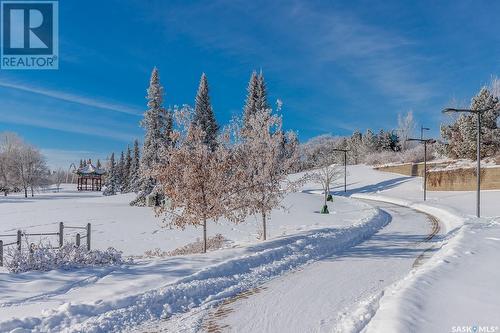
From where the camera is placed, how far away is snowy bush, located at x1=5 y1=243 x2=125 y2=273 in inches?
380

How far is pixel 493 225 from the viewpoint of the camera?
1914 cm

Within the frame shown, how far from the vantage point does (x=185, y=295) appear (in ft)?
25.8

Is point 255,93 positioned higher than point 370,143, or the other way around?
point 255,93

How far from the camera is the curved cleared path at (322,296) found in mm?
6477

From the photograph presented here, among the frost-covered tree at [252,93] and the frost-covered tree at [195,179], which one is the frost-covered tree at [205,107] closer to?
the frost-covered tree at [252,93]

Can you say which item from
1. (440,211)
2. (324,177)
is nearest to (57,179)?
(324,177)

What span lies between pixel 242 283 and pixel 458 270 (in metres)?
5.25

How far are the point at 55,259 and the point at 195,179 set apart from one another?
536 centimetres

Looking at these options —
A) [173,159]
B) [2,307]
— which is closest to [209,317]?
[2,307]

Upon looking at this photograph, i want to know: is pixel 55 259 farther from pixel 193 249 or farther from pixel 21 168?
pixel 21 168

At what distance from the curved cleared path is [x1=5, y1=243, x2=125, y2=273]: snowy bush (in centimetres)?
444

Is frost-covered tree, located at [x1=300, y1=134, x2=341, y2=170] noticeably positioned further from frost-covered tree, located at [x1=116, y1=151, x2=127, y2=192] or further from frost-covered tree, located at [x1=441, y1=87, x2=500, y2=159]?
frost-covered tree, located at [x1=116, y1=151, x2=127, y2=192]

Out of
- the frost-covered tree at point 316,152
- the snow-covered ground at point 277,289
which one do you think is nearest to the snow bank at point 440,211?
the snow-covered ground at point 277,289

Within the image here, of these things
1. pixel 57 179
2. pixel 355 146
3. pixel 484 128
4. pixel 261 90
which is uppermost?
pixel 261 90
